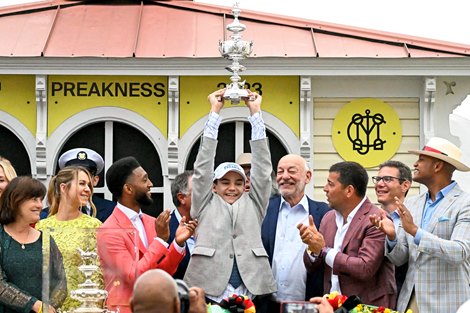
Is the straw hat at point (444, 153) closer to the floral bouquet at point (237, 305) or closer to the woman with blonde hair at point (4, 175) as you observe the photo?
the floral bouquet at point (237, 305)

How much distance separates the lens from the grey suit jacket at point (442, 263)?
28.8ft

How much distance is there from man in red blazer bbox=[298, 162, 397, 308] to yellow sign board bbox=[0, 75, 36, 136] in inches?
232

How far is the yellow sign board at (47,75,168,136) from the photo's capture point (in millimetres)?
14391

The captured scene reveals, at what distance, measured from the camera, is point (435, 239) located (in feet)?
28.4

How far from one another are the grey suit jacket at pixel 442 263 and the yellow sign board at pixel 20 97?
6.53 meters

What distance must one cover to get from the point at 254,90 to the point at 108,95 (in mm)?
1649

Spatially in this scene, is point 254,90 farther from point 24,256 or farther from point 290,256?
point 24,256

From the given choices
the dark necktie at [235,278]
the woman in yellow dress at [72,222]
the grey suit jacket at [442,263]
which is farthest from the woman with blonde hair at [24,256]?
the grey suit jacket at [442,263]

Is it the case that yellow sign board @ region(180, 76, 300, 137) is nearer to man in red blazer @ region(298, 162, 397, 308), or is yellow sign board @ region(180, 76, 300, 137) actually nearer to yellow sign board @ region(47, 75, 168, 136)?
yellow sign board @ region(47, 75, 168, 136)

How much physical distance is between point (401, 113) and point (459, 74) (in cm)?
80

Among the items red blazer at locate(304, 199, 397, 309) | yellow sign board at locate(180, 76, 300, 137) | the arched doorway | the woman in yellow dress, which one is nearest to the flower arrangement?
red blazer at locate(304, 199, 397, 309)

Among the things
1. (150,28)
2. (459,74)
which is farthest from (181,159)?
(459,74)

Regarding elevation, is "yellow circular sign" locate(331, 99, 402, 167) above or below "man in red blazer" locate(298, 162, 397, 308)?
above

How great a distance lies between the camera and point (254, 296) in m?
8.81
